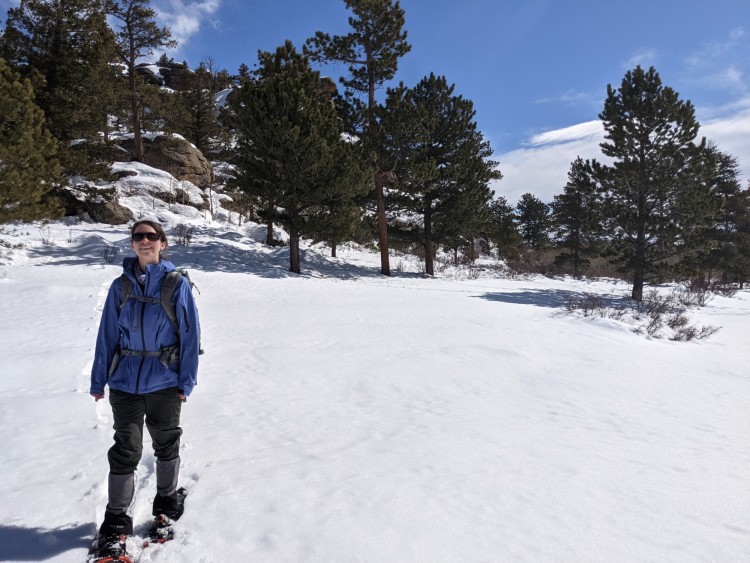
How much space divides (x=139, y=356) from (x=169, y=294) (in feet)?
1.34

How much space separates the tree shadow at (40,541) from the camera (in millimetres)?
2198

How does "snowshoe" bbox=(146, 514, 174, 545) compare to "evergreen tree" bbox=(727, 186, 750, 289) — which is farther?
"evergreen tree" bbox=(727, 186, 750, 289)

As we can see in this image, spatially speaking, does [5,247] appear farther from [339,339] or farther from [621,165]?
[621,165]

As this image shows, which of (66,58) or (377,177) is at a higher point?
(66,58)

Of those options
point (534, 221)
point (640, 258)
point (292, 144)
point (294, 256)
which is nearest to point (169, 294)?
point (292, 144)

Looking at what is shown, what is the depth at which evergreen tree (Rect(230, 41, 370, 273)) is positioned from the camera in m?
15.8

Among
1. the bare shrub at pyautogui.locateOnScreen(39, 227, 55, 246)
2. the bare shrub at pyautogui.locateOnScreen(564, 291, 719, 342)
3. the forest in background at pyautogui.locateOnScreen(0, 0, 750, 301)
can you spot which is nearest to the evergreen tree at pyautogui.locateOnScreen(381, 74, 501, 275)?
the forest in background at pyautogui.locateOnScreen(0, 0, 750, 301)

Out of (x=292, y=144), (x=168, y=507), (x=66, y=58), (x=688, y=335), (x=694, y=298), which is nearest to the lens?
(x=168, y=507)

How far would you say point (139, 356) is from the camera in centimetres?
238

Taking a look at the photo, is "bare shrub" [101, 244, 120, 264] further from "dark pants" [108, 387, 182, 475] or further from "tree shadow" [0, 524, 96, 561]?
"dark pants" [108, 387, 182, 475]

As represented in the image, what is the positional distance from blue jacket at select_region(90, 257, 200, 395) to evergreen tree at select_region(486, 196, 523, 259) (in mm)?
33196

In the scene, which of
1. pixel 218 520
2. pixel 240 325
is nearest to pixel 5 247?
pixel 240 325

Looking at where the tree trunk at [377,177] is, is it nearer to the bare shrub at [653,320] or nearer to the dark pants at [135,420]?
the bare shrub at [653,320]

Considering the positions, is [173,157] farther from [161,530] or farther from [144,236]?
[161,530]
